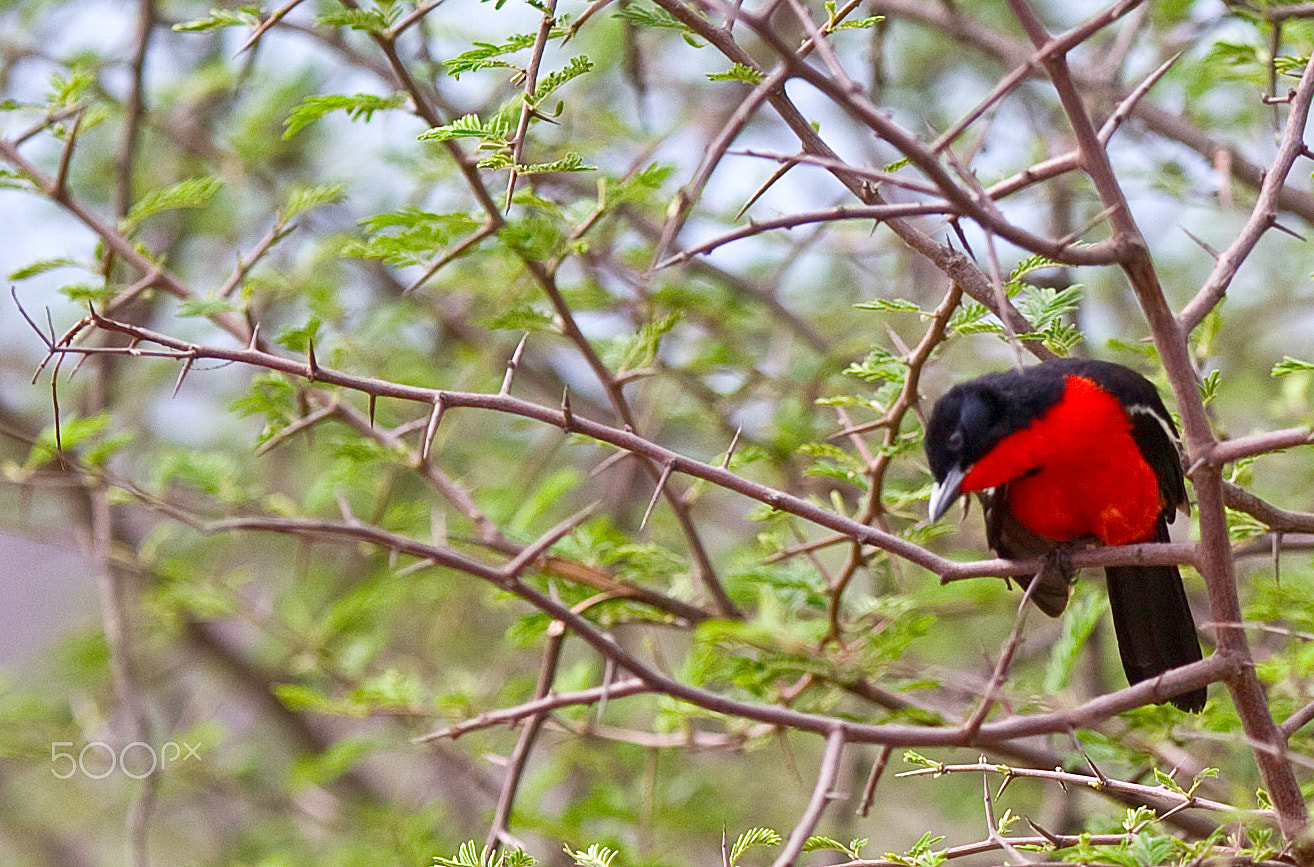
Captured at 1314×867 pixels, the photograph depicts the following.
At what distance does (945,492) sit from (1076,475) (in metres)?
0.66

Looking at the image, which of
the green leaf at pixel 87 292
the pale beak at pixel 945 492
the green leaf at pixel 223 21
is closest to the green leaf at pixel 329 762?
the green leaf at pixel 87 292

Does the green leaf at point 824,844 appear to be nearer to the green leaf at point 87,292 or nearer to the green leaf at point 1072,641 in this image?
the green leaf at point 1072,641

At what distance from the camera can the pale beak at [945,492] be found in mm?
2773

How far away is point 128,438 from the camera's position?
11.0 ft

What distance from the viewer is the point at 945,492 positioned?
282 cm

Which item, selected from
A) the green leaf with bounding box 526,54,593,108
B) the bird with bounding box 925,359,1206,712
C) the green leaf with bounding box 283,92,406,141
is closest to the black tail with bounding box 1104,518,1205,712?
the bird with bounding box 925,359,1206,712

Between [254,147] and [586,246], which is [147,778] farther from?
[254,147]

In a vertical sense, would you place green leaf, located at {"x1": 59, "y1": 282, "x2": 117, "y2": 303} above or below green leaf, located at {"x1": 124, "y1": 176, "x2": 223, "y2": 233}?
below

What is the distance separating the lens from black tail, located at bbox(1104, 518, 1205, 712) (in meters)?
3.37

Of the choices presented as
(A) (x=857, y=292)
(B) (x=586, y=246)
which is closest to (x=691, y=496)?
(B) (x=586, y=246)

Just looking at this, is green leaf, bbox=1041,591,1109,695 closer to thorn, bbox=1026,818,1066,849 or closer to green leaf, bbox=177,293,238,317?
thorn, bbox=1026,818,1066,849

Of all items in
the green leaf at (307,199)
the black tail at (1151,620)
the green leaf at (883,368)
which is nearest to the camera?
the green leaf at (883,368)

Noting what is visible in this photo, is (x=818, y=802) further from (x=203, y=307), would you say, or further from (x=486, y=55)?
(x=203, y=307)

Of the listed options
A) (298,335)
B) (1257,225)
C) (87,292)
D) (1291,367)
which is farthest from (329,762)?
(1257,225)
